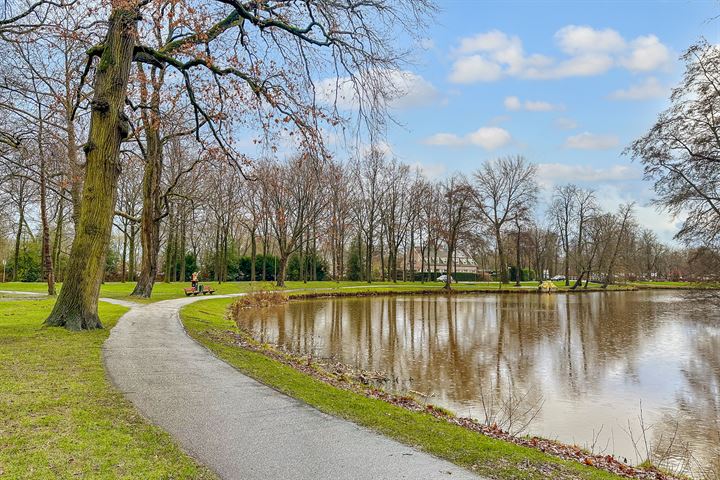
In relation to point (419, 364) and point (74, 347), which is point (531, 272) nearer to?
point (419, 364)

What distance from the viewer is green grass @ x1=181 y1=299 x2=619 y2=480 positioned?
14.8ft

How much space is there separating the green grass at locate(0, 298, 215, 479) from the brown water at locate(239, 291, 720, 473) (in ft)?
17.2

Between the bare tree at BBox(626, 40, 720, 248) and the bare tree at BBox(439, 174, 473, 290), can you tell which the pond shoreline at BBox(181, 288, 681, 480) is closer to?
the bare tree at BBox(626, 40, 720, 248)

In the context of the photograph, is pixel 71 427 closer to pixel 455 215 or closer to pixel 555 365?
pixel 555 365

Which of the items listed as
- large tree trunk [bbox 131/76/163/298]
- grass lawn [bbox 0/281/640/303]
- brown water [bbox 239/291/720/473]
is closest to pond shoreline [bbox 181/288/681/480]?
brown water [bbox 239/291/720/473]

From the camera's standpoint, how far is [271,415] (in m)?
5.54

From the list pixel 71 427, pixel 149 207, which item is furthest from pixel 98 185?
pixel 149 207

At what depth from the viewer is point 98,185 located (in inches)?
395

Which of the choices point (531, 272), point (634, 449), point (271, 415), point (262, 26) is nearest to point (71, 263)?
point (262, 26)

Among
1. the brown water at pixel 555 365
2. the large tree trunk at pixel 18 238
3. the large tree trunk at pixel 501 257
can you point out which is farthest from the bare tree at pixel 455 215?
the large tree trunk at pixel 18 238

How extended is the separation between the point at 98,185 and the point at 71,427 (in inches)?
261

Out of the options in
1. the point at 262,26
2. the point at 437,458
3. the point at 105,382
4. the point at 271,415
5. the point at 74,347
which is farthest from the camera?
the point at 262,26

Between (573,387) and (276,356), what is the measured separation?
6492 mm

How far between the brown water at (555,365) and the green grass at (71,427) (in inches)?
206
